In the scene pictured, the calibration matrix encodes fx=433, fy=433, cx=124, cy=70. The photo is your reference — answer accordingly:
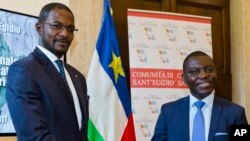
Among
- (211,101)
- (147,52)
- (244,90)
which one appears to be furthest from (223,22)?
(211,101)

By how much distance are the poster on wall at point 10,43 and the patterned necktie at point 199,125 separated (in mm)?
1359

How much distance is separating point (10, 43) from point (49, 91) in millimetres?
1142

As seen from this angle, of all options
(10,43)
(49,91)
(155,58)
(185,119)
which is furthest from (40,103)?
(155,58)

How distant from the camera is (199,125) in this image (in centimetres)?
258

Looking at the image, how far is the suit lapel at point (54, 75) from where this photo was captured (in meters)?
2.23

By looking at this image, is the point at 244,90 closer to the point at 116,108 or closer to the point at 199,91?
the point at 116,108

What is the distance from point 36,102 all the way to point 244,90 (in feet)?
12.5

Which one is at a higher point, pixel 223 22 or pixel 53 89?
pixel 223 22

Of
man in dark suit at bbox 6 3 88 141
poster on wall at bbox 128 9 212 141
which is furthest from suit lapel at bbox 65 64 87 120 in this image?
poster on wall at bbox 128 9 212 141

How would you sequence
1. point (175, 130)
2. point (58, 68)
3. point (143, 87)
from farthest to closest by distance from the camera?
1. point (143, 87)
2. point (175, 130)
3. point (58, 68)

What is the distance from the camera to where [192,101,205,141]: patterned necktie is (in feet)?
8.39

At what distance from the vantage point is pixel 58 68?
2.33 meters

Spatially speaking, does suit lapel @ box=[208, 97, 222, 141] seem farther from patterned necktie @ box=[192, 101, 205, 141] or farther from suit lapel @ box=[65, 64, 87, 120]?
suit lapel @ box=[65, 64, 87, 120]

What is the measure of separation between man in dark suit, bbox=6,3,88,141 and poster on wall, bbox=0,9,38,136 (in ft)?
2.54
